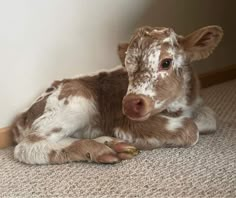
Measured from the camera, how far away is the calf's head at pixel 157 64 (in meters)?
1.20

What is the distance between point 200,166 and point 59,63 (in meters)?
0.66

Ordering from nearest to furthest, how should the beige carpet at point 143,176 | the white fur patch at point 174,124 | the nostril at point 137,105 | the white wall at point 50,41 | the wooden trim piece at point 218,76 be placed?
the beige carpet at point 143,176 < the nostril at point 137,105 < the white fur patch at point 174,124 < the white wall at point 50,41 < the wooden trim piece at point 218,76

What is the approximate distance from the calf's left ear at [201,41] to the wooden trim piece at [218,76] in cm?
73

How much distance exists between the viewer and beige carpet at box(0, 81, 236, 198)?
1.09 metres

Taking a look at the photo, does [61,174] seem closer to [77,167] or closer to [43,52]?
[77,167]

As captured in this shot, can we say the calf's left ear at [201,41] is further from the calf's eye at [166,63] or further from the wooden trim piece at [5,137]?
the wooden trim piece at [5,137]

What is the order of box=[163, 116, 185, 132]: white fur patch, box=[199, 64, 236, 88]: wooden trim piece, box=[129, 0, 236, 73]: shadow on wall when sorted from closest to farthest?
box=[163, 116, 185, 132]: white fur patch → box=[129, 0, 236, 73]: shadow on wall → box=[199, 64, 236, 88]: wooden trim piece

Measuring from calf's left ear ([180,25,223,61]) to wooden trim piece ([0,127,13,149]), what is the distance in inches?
26.3

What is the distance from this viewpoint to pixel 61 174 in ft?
3.98

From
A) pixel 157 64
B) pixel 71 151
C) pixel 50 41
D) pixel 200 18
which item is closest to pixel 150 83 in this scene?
pixel 157 64

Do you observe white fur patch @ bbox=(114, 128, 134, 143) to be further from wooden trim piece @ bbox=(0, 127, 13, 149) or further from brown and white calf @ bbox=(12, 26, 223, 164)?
wooden trim piece @ bbox=(0, 127, 13, 149)

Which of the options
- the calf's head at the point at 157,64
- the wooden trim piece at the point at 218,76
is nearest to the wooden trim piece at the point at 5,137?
the calf's head at the point at 157,64

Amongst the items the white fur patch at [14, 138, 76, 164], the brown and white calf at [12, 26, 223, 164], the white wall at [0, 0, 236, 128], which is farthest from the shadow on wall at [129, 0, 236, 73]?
the white fur patch at [14, 138, 76, 164]

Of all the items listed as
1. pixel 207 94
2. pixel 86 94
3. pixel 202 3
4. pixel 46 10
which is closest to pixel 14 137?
pixel 86 94
